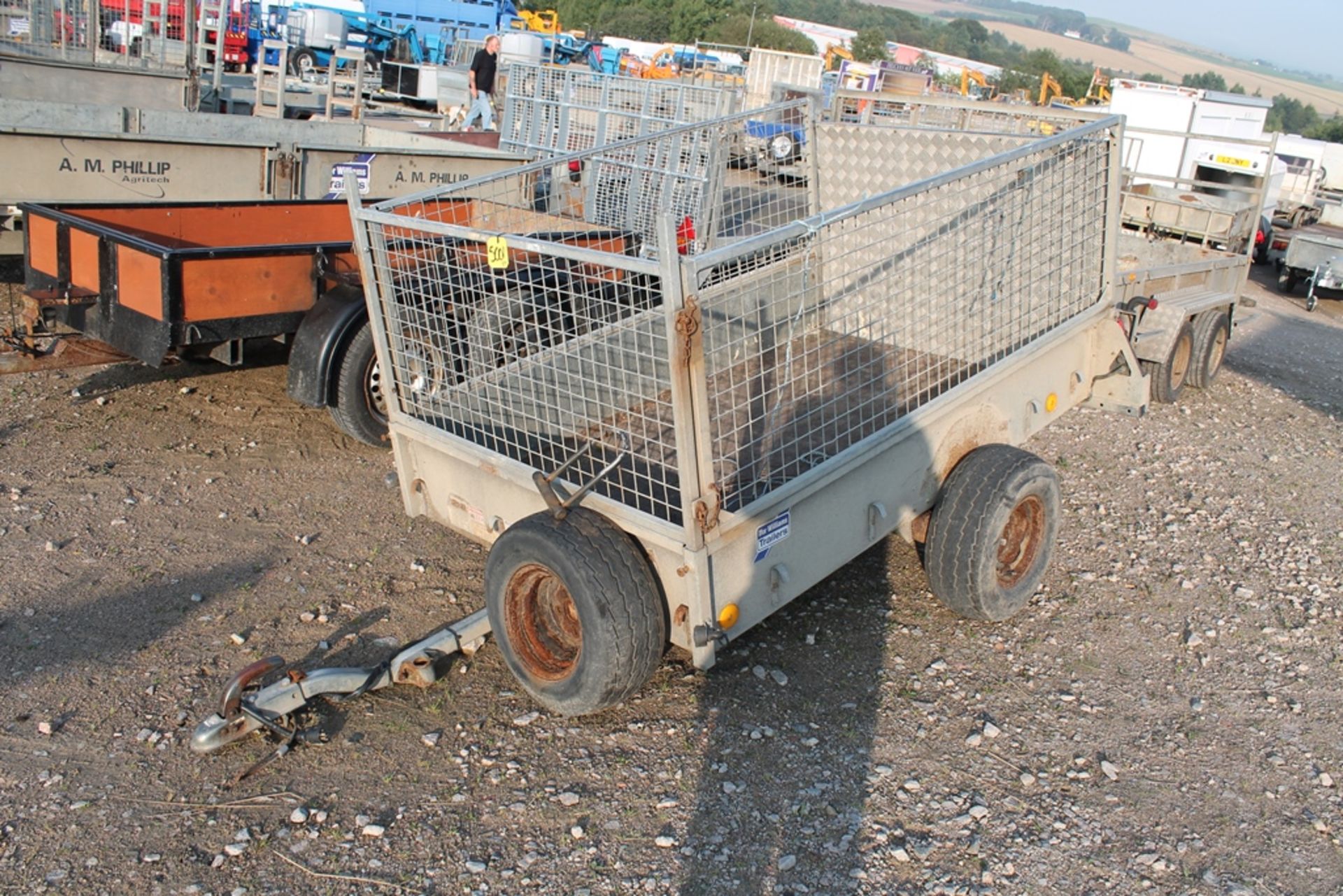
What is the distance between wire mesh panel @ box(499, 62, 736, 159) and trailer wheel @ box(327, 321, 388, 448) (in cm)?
512

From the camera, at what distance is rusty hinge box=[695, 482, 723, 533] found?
3.23 meters

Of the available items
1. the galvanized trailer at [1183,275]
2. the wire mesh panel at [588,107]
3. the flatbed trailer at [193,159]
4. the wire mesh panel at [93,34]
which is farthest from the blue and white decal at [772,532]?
the wire mesh panel at [93,34]

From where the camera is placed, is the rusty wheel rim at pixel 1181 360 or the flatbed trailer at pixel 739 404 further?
the rusty wheel rim at pixel 1181 360

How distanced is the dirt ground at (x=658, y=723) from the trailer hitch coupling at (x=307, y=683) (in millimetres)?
127

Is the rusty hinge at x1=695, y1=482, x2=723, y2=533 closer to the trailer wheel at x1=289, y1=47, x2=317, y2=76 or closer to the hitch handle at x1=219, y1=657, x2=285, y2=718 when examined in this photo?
the hitch handle at x1=219, y1=657, x2=285, y2=718

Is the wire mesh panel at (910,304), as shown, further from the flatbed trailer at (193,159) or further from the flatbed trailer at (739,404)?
the flatbed trailer at (193,159)

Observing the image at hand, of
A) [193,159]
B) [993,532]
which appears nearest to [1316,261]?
[993,532]

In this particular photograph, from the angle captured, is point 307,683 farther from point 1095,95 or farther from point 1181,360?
point 1095,95

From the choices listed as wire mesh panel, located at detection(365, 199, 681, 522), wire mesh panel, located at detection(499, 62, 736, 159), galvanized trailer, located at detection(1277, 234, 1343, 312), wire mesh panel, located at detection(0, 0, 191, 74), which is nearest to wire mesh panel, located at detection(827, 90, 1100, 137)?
wire mesh panel, located at detection(499, 62, 736, 159)

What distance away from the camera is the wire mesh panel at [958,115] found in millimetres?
5578

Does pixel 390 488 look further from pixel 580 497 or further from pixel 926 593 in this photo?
pixel 926 593

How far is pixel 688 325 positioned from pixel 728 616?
3.44ft

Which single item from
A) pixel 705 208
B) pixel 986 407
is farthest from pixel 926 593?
pixel 705 208

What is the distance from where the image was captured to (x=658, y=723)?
3820 millimetres
